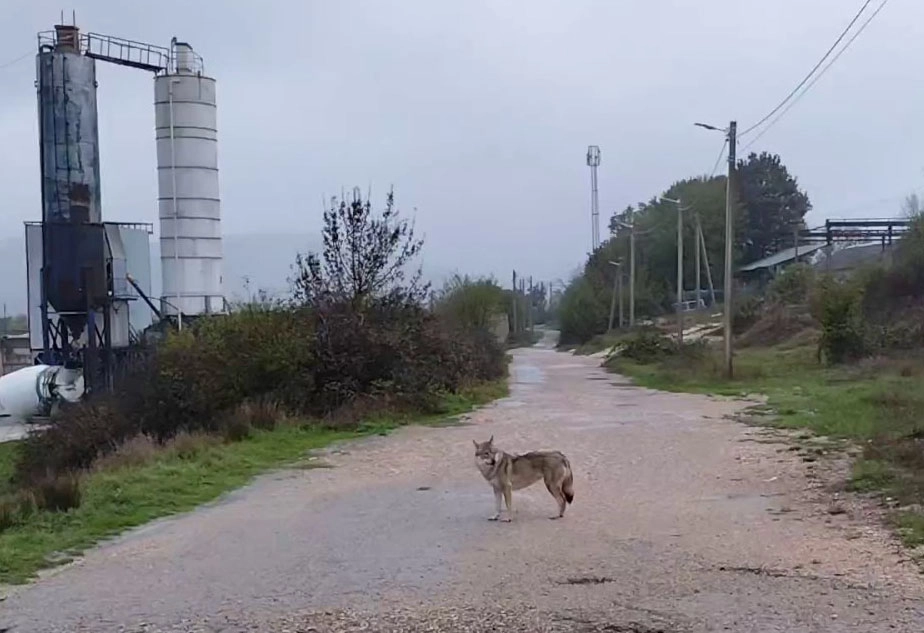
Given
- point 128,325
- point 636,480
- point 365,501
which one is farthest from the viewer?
point 128,325

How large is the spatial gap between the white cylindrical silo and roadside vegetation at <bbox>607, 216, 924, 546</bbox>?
17683 millimetres

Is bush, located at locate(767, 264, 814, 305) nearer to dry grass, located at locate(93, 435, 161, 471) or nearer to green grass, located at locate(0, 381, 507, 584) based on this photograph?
green grass, located at locate(0, 381, 507, 584)

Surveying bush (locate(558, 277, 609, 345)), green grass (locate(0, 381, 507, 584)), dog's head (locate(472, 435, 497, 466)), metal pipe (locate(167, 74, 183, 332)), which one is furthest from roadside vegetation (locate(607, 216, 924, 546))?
bush (locate(558, 277, 609, 345))

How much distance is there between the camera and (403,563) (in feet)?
31.9

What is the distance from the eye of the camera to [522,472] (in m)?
11.5

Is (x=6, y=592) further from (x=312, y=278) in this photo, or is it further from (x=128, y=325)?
(x=128, y=325)

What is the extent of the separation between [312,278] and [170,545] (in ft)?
50.5

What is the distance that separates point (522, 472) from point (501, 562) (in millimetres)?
2103

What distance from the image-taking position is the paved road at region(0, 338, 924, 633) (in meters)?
7.66

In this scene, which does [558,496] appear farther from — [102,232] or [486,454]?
[102,232]

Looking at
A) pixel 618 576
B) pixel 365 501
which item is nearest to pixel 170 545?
pixel 365 501

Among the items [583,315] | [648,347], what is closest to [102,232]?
[648,347]

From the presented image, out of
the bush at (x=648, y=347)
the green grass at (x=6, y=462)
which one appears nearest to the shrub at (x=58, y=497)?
the green grass at (x=6, y=462)

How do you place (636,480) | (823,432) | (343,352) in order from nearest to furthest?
(636,480) < (823,432) < (343,352)
